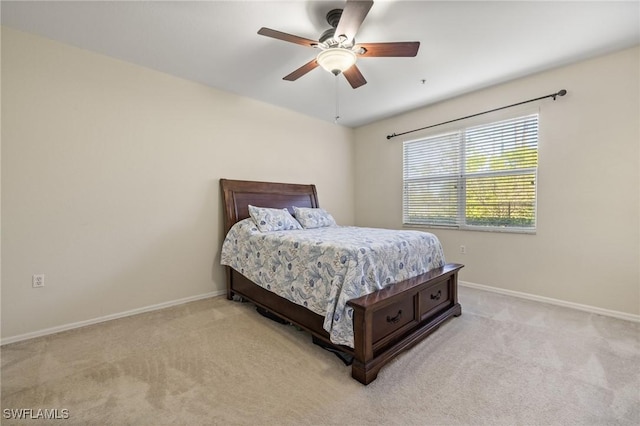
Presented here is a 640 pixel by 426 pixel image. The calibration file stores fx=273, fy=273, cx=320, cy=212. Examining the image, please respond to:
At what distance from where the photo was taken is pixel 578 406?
1.44m

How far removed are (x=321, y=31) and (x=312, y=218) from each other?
202 cm

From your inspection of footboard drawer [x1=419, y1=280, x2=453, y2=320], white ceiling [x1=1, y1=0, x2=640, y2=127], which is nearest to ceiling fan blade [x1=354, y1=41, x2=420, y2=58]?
white ceiling [x1=1, y1=0, x2=640, y2=127]

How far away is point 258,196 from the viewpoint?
355 cm

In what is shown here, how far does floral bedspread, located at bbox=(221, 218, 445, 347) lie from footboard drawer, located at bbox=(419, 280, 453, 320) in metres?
0.17

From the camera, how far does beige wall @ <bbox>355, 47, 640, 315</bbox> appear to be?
2.50 metres

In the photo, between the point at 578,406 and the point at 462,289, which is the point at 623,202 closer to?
the point at 462,289

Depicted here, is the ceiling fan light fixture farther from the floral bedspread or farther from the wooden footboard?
the wooden footboard

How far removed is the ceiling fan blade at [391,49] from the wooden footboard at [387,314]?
5.57 feet

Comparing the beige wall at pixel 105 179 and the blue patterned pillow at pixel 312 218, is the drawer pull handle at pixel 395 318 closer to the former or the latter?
the blue patterned pillow at pixel 312 218

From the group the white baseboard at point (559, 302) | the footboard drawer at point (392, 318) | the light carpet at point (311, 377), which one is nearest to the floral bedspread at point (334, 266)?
the footboard drawer at point (392, 318)

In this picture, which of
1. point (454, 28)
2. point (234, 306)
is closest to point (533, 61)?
point (454, 28)

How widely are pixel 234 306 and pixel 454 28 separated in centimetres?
329

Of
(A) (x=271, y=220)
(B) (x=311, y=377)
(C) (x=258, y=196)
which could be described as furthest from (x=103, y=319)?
(B) (x=311, y=377)

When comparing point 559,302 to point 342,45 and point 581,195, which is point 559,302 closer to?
point 581,195
